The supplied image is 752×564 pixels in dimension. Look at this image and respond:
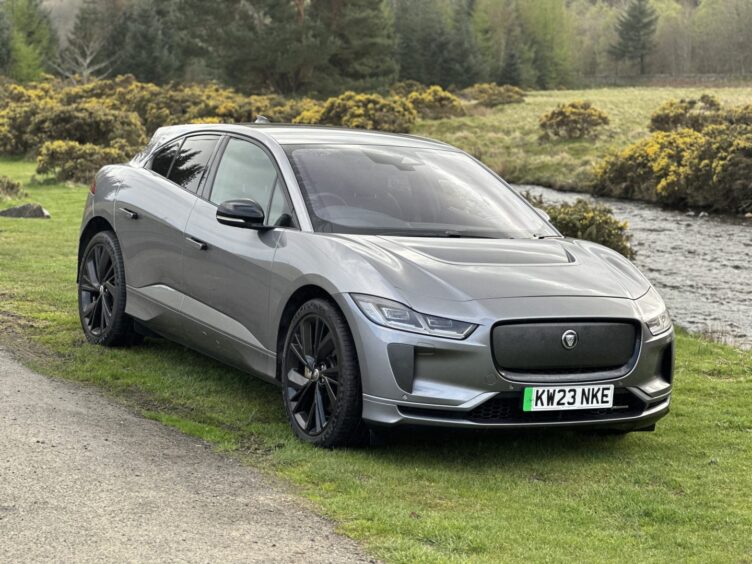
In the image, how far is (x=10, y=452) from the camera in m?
5.33

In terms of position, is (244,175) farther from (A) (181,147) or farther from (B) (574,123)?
(B) (574,123)

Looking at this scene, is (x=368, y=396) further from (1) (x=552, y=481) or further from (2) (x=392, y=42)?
(2) (x=392, y=42)

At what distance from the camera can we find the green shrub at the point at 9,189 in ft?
67.0

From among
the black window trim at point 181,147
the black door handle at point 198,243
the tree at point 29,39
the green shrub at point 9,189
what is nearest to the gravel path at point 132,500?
the black door handle at point 198,243

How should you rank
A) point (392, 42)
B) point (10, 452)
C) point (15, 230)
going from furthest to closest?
point (392, 42) → point (15, 230) → point (10, 452)

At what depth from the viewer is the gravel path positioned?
4.12 m

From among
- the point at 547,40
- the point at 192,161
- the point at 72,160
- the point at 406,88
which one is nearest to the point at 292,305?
the point at 192,161

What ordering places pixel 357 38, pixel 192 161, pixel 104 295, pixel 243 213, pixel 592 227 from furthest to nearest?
pixel 357 38 → pixel 592 227 → pixel 104 295 → pixel 192 161 → pixel 243 213

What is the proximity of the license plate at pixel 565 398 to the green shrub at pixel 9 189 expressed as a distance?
16.8 m

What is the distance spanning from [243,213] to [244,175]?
0.75 meters

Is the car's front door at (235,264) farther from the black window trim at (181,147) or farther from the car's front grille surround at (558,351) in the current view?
the car's front grille surround at (558,351)

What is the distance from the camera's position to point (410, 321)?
5.30 m

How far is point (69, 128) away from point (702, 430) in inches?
1043

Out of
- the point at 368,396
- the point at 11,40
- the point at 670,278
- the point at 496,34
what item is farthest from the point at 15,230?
the point at 496,34
